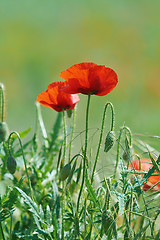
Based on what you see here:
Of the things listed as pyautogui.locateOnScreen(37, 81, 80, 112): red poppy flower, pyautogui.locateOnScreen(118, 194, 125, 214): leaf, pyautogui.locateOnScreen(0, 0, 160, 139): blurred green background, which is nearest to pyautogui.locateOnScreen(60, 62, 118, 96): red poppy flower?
pyautogui.locateOnScreen(37, 81, 80, 112): red poppy flower

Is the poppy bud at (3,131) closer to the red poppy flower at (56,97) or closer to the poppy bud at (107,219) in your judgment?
the red poppy flower at (56,97)

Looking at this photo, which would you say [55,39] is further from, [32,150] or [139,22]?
[32,150]

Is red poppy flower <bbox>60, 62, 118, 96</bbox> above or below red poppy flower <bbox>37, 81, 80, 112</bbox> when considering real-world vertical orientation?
above

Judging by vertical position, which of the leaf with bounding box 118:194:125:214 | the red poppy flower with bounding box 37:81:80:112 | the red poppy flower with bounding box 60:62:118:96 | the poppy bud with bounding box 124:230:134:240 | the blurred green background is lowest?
the poppy bud with bounding box 124:230:134:240

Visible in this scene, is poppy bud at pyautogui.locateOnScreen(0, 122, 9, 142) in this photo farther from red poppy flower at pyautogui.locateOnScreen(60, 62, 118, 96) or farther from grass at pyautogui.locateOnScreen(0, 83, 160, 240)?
red poppy flower at pyautogui.locateOnScreen(60, 62, 118, 96)

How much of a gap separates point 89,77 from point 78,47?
9.51ft

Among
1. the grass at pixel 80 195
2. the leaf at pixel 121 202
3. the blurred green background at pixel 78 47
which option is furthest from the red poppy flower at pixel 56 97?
the blurred green background at pixel 78 47

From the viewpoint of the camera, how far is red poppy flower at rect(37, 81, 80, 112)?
718 millimetres

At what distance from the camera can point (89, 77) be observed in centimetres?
66

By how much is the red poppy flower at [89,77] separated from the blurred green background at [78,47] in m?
1.74

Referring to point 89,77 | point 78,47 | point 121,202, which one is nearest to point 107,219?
point 121,202

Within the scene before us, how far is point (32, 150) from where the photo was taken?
962 mm

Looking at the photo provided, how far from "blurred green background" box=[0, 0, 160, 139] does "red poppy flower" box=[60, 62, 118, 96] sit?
1735 mm

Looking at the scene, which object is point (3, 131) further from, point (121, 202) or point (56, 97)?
point (121, 202)
